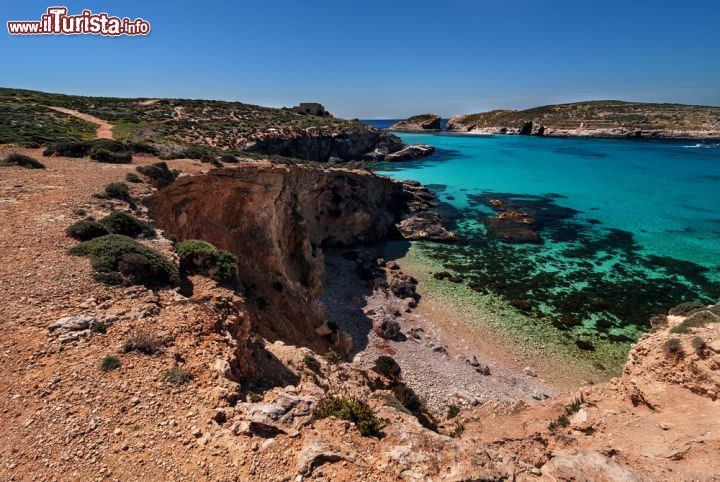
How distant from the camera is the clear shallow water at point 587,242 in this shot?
24.3m

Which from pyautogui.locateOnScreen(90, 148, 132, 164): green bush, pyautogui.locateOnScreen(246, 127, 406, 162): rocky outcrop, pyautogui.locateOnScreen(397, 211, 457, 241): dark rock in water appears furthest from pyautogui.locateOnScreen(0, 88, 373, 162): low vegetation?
pyautogui.locateOnScreen(397, 211, 457, 241): dark rock in water

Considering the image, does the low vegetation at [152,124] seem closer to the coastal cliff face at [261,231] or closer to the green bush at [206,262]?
the coastal cliff face at [261,231]

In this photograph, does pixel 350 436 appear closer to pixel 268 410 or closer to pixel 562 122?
pixel 268 410

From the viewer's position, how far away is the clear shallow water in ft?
79.7

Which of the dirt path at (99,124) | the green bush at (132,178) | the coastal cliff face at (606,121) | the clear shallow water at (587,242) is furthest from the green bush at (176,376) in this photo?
the coastal cliff face at (606,121)

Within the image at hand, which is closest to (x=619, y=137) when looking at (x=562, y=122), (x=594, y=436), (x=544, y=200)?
(x=562, y=122)

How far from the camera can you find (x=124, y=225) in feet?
35.3

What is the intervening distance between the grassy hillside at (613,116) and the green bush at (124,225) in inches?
6109

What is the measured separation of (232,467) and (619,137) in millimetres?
154578

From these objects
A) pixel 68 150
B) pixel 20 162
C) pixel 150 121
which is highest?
pixel 150 121

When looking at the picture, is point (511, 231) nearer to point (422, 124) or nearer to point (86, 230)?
point (86, 230)

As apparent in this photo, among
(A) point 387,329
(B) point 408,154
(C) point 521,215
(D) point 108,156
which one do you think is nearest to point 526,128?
(B) point 408,154

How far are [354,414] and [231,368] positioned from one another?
267 cm

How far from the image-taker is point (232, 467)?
5.07 meters
